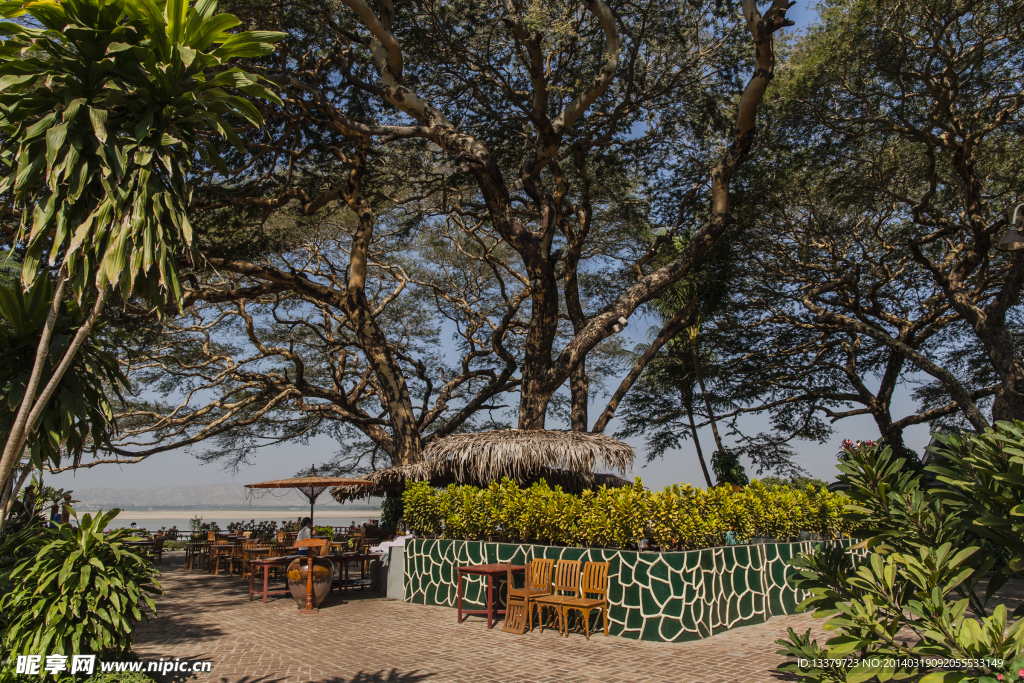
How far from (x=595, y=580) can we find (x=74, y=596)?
513 cm

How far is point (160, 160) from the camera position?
4.14 m

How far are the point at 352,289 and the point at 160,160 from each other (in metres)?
9.36

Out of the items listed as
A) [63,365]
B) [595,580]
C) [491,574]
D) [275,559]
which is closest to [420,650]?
[491,574]

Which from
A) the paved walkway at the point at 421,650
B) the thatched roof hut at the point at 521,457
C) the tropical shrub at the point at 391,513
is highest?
the thatched roof hut at the point at 521,457

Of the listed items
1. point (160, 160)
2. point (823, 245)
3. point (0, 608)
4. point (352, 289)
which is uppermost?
point (823, 245)

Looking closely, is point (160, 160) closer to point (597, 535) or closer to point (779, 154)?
point (597, 535)

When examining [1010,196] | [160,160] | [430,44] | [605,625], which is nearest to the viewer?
[160,160]

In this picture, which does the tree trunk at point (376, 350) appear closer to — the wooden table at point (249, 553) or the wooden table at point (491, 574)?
the wooden table at point (249, 553)

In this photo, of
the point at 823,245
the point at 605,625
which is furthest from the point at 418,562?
the point at 823,245

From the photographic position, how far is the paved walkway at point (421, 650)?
575cm

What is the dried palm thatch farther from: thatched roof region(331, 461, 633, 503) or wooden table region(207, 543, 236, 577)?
wooden table region(207, 543, 236, 577)

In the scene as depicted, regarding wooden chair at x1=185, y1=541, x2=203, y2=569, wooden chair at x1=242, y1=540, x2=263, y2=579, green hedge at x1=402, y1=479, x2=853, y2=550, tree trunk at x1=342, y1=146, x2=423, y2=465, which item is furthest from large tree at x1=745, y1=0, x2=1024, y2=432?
wooden chair at x1=185, y1=541, x2=203, y2=569

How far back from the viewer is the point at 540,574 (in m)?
8.13

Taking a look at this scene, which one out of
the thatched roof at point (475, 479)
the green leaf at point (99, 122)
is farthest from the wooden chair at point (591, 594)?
the green leaf at point (99, 122)
